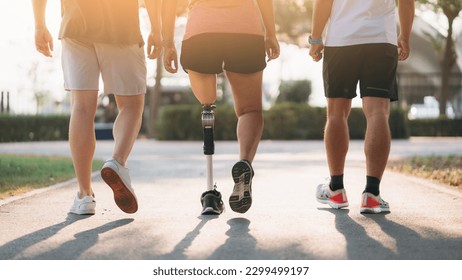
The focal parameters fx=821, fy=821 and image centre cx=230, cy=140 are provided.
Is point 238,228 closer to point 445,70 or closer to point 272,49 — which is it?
point 272,49

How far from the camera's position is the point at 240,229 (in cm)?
437

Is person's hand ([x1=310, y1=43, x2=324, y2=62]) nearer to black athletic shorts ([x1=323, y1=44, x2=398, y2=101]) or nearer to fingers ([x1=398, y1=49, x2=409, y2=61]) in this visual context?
black athletic shorts ([x1=323, y1=44, x2=398, y2=101])

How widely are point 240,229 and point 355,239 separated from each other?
2.14 ft

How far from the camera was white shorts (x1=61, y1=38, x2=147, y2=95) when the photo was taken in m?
4.86

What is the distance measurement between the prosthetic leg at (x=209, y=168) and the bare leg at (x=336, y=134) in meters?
0.78

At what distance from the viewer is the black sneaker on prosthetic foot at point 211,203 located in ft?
16.2

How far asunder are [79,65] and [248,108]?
1031 mm

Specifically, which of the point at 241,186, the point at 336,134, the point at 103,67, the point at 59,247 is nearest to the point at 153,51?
the point at 103,67

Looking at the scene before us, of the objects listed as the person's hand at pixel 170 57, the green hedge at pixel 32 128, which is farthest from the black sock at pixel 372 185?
the green hedge at pixel 32 128

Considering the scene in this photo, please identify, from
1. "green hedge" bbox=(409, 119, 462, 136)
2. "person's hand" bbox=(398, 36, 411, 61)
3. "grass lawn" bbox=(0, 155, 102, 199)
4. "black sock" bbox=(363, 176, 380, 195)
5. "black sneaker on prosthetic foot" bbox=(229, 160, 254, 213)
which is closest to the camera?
"black sneaker on prosthetic foot" bbox=(229, 160, 254, 213)

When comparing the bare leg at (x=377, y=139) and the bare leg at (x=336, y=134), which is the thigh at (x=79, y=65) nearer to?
the bare leg at (x=336, y=134)

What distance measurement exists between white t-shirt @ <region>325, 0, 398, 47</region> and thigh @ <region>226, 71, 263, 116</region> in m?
0.59

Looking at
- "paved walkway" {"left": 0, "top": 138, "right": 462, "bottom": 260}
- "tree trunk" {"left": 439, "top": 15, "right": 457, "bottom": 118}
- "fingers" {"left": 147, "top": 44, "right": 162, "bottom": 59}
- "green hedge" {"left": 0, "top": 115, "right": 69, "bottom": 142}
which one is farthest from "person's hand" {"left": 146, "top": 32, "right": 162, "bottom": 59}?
"tree trunk" {"left": 439, "top": 15, "right": 457, "bottom": 118}
